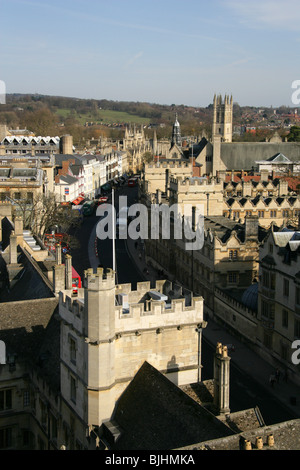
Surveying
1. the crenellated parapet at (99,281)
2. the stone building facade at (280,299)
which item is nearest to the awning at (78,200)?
the stone building facade at (280,299)

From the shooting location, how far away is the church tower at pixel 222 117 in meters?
140

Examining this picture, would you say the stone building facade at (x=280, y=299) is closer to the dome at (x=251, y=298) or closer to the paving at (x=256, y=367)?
the paving at (x=256, y=367)

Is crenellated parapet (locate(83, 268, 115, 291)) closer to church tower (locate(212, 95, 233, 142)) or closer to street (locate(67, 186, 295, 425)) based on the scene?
street (locate(67, 186, 295, 425))

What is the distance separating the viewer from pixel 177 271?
55.7 metres

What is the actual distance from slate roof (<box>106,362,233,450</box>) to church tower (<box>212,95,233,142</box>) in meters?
123

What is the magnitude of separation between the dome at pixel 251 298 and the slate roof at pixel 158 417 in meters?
20.9

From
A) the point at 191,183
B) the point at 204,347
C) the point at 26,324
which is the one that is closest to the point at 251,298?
the point at 204,347

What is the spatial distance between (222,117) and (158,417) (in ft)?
416

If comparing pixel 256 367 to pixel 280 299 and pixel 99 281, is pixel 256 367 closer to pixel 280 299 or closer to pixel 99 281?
pixel 280 299

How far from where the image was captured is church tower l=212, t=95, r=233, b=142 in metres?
140

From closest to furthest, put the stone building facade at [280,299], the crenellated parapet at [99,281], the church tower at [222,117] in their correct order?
1. the crenellated parapet at [99,281]
2. the stone building facade at [280,299]
3. the church tower at [222,117]

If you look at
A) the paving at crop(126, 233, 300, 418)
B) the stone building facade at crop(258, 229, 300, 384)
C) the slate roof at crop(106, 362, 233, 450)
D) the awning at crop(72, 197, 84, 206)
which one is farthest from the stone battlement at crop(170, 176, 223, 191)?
the awning at crop(72, 197, 84, 206)
